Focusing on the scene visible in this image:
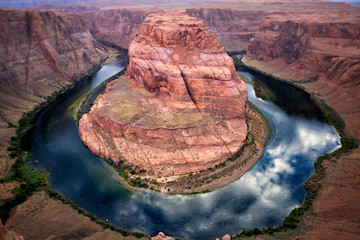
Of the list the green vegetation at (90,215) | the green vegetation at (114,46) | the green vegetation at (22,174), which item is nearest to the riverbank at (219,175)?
the green vegetation at (90,215)

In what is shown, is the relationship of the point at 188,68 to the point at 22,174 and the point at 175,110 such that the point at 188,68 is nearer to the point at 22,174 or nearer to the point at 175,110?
the point at 175,110

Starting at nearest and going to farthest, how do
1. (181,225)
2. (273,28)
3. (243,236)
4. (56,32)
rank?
(243,236) < (181,225) < (56,32) < (273,28)

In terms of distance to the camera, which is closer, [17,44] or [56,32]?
[17,44]

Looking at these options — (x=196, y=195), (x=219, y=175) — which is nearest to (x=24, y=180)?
(x=196, y=195)

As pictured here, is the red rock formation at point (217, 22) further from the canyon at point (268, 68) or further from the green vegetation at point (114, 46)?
the canyon at point (268, 68)

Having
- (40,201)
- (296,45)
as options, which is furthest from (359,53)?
(40,201)

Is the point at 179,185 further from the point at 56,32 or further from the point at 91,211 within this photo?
the point at 56,32
